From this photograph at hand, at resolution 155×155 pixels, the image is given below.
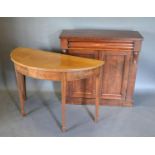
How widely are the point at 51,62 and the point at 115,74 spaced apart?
749 mm

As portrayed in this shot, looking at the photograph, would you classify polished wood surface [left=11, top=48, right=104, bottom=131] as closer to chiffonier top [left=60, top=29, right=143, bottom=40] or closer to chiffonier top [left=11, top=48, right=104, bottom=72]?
chiffonier top [left=11, top=48, right=104, bottom=72]

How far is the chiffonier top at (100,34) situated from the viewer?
87.9 inches

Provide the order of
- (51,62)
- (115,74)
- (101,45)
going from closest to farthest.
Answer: (51,62), (101,45), (115,74)

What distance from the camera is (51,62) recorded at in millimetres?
2045

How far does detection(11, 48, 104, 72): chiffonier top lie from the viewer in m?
1.92

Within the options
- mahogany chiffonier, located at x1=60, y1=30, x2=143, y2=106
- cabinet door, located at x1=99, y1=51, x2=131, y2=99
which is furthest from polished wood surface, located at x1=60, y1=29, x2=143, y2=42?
cabinet door, located at x1=99, y1=51, x2=131, y2=99

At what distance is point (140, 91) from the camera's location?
112 inches

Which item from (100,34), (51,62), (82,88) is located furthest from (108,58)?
(51,62)

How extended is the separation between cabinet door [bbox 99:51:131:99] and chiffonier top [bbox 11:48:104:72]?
31cm

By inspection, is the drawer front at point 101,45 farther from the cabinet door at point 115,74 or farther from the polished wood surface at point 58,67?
the polished wood surface at point 58,67

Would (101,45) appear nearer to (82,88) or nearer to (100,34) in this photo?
(100,34)

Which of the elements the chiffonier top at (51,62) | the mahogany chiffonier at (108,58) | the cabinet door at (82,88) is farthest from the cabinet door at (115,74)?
the chiffonier top at (51,62)
